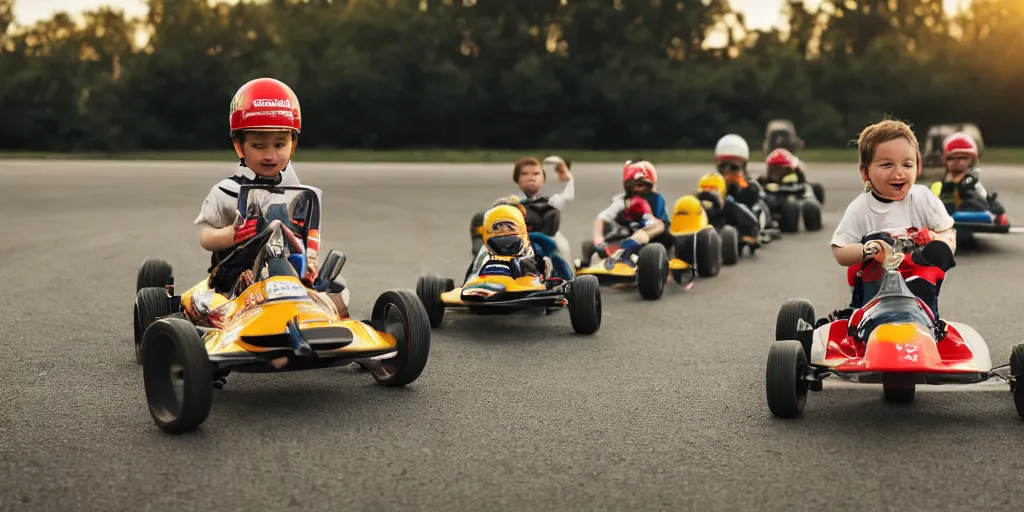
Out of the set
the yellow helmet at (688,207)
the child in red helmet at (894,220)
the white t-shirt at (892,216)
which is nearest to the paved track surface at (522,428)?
the child in red helmet at (894,220)

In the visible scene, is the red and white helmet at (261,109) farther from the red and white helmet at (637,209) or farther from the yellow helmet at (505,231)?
the red and white helmet at (637,209)

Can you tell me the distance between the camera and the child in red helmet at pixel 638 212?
11.3 m

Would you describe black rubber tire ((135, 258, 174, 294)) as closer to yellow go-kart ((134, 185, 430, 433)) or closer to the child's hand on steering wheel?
yellow go-kart ((134, 185, 430, 433))

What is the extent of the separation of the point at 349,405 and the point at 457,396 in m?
0.57

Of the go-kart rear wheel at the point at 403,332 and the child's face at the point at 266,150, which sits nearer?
the go-kart rear wheel at the point at 403,332

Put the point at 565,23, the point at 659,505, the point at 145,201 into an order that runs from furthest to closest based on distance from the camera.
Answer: the point at 565,23 < the point at 145,201 < the point at 659,505

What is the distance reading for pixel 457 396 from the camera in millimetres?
6516

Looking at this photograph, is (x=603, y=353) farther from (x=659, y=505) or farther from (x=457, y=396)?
(x=659, y=505)

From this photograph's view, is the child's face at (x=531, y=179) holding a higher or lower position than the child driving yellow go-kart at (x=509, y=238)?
higher

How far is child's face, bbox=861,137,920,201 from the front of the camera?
618 cm

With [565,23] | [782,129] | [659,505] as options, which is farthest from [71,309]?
[565,23]

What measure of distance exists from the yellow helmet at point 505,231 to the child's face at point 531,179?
1.31 meters

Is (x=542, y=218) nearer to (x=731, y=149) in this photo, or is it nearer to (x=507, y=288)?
(x=507, y=288)

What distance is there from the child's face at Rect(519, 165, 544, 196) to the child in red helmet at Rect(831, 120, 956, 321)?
4.38 m
